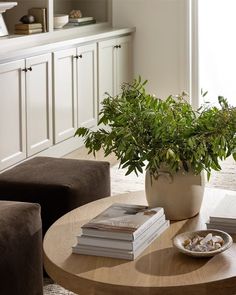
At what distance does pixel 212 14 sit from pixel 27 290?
4.29m

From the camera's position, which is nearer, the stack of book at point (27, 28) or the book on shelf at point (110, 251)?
the book on shelf at point (110, 251)

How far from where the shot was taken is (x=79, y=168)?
324 centimetres

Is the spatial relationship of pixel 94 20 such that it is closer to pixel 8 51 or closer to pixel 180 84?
pixel 180 84

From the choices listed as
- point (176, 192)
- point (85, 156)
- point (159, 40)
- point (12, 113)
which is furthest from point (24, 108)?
point (176, 192)

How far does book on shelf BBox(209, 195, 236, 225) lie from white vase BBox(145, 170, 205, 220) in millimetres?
87

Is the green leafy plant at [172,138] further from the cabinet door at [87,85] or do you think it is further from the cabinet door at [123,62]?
the cabinet door at [123,62]

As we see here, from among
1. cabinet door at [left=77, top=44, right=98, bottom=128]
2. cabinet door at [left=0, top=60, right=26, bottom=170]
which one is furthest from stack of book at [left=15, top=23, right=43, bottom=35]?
cabinet door at [left=0, top=60, right=26, bottom=170]

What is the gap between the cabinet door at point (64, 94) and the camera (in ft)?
16.4

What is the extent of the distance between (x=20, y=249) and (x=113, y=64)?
3738 mm

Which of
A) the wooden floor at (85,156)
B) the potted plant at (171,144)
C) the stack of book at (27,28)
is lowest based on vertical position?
the wooden floor at (85,156)

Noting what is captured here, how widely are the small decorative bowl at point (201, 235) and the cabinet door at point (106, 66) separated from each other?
3617 millimetres

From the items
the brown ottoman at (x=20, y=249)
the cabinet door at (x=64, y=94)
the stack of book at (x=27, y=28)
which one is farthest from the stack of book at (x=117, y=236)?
the stack of book at (x=27, y=28)

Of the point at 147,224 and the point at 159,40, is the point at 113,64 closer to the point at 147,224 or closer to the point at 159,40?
the point at 159,40

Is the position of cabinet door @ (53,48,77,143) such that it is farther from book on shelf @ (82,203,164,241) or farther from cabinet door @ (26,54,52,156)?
book on shelf @ (82,203,164,241)
